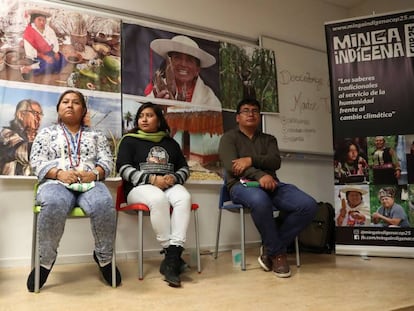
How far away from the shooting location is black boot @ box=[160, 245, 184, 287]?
1850 mm

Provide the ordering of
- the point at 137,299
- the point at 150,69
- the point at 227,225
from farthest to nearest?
1. the point at 227,225
2. the point at 150,69
3. the point at 137,299

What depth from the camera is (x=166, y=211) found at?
79.7 inches

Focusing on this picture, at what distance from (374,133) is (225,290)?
71.6 inches

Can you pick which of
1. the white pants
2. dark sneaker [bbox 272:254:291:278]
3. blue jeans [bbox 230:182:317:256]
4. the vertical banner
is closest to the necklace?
the white pants

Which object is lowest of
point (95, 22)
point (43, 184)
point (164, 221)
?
point (164, 221)

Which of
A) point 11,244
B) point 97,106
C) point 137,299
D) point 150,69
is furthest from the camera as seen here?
point 150,69

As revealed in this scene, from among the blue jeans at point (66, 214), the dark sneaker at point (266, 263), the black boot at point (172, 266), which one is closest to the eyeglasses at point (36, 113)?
the blue jeans at point (66, 214)

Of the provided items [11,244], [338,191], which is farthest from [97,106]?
[338,191]

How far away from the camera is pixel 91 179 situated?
1980 millimetres

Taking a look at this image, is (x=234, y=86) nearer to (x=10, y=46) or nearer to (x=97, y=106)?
(x=97, y=106)

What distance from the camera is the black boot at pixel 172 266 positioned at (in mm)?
1850

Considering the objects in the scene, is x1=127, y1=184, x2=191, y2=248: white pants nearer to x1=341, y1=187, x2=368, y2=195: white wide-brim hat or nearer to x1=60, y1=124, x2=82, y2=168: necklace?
x1=60, y1=124, x2=82, y2=168: necklace

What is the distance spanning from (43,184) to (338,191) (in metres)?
2.16

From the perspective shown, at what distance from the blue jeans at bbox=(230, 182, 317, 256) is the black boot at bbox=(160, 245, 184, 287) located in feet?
1.73
